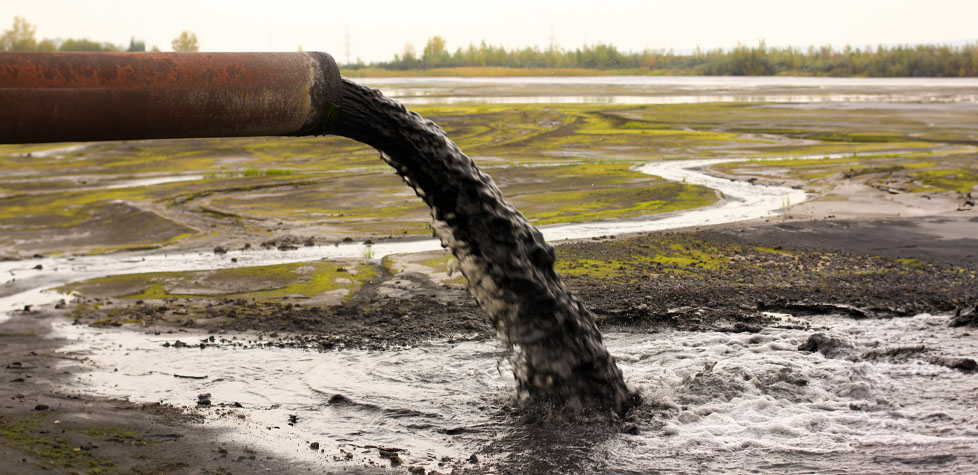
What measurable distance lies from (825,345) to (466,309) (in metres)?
3.32

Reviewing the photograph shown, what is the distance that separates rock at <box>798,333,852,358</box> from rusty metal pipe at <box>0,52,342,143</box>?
4.43m

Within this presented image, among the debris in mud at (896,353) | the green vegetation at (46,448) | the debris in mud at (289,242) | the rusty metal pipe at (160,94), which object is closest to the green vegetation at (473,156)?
the debris in mud at (289,242)

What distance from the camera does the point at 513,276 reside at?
675 centimetres

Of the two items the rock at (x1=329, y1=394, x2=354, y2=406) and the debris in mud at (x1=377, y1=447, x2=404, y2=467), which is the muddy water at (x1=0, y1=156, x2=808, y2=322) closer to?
the rock at (x1=329, y1=394, x2=354, y2=406)

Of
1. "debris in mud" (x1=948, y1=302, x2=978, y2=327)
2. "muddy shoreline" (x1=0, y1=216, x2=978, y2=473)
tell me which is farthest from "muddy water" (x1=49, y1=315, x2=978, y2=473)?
"muddy shoreline" (x1=0, y1=216, x2=978, y2=473)

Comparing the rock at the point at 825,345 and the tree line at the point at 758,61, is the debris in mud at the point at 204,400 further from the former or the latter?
the tree line at the point at 758,61

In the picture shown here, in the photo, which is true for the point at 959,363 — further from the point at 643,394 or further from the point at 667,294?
the point at 667,294

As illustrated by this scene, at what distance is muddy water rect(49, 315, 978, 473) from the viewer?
5.74 metres

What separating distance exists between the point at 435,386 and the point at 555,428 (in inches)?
47.7

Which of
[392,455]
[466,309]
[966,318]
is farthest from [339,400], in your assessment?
[966,318]

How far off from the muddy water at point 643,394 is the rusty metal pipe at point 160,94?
6.71ft

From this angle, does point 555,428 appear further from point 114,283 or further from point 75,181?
point 75,181

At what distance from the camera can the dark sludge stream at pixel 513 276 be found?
6.62 m

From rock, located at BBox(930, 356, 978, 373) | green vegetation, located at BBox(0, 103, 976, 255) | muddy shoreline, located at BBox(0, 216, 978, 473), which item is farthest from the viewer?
green vegetation, located at BBox(0, 103, 976, 255)
